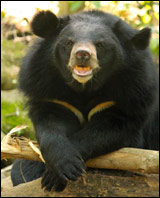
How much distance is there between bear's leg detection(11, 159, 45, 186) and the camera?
16.0 ft

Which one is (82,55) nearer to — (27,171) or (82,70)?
(82,70)

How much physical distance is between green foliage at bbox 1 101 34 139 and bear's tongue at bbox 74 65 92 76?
3.99 metres

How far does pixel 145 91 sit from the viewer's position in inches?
172

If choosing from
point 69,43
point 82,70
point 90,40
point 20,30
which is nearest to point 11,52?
point 20,30

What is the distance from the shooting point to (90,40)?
390 cm

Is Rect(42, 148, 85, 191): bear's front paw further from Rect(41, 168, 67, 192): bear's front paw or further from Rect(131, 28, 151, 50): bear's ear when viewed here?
Rect(131, 28, 151, 50): bear's ear

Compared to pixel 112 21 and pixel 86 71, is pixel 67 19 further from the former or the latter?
pixel 86 71

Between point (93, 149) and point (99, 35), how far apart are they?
3.99 ft

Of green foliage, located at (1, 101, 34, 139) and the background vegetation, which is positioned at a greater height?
the background vegetation

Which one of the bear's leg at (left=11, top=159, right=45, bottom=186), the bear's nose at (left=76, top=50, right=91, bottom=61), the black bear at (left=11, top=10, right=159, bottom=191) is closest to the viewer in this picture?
the bear's nose at (left=76, top=50, right=91, bottom=61)

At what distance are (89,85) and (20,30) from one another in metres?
7.31

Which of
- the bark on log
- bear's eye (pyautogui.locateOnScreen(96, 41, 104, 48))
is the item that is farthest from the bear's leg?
bear's eye (pyautogui.locateOnScreen(96, 41, 104, 48))

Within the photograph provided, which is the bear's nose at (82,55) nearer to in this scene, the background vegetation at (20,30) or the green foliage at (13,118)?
the background vegetation at (20,30)

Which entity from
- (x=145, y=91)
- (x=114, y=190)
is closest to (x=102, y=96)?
(x=145, y=91)
